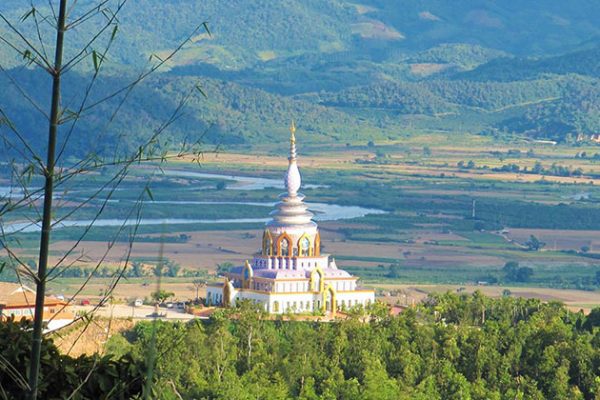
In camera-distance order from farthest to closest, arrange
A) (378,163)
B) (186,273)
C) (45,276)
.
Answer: (378,163) < (186,273) < (45,276)

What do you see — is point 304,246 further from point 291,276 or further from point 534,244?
point 534,244

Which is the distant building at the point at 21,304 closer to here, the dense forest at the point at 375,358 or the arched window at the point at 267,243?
the dense forest at the point at 375,358

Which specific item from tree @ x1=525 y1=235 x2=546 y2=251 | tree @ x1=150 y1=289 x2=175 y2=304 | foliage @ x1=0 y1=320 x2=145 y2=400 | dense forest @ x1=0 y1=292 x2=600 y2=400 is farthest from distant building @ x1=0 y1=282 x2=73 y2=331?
tree @ x1=525 y1=235 x2=546 y2=251

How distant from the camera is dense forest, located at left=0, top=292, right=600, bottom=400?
42344 mm

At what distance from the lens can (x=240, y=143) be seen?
188m

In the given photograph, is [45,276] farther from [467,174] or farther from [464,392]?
[467,174]

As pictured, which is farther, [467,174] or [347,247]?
[467,174]

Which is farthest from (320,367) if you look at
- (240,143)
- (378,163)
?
(240,143)

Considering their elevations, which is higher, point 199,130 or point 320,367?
point 199,130

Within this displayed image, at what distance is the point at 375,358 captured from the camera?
45.5 meters

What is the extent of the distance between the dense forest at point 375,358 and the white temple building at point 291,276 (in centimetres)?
299

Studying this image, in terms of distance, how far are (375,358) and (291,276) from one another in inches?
448

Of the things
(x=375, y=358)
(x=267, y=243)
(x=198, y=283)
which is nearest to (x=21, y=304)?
(x=375, y=358)

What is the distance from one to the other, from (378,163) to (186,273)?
85854mm
